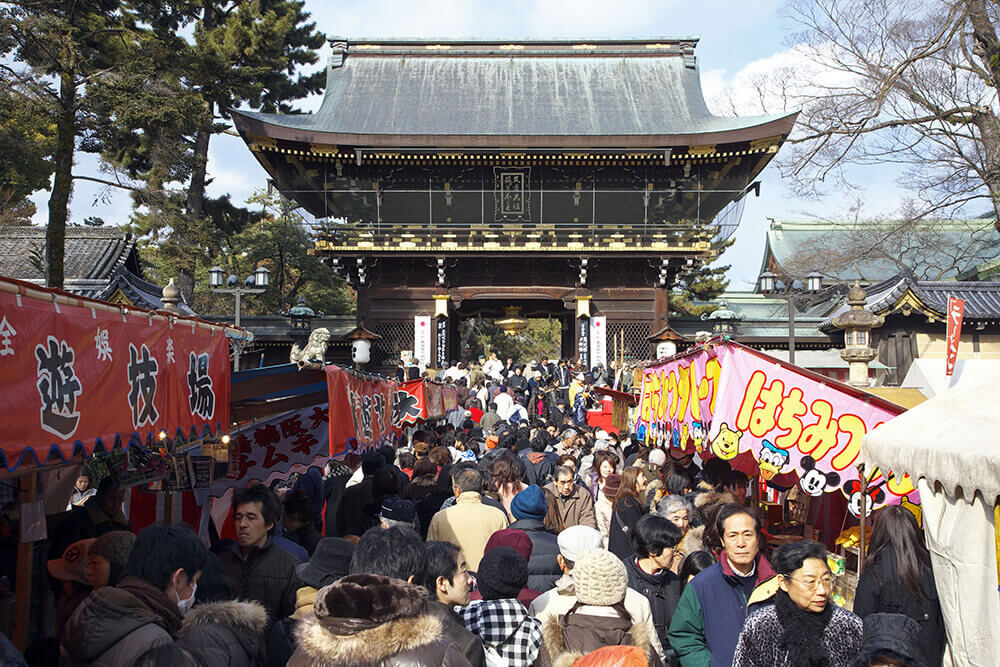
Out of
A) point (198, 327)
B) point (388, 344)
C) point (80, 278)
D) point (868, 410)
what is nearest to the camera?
point (868, 410)

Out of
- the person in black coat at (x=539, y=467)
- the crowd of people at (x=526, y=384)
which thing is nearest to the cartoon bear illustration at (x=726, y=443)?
the person in black coat at (x=539, y=467)

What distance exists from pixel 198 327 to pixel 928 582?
4.54m

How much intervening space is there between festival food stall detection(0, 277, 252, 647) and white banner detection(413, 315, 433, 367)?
16447mm

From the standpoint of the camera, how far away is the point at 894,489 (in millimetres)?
4520

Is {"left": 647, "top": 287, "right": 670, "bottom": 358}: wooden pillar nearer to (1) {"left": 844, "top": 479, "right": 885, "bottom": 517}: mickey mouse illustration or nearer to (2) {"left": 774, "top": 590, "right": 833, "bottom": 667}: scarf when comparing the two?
(1) {"left": 844, "top": 479, "right": 885, "bottom": 517}: mickey mouse illustration

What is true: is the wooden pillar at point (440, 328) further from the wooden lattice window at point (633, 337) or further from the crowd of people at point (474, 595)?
the crowd of people at point (474, 595)

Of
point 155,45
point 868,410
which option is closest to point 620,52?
point 155,45

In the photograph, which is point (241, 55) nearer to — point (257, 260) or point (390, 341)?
point (257, 260)

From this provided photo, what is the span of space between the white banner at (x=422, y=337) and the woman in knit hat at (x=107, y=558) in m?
18.4

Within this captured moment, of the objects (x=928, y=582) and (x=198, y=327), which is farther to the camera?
(x=198, y=327)

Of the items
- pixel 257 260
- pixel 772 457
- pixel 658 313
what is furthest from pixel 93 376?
pixel 257 260

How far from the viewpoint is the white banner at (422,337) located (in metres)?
22.5

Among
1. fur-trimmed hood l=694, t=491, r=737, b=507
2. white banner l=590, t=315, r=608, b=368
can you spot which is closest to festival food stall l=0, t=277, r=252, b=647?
fur-trimmed hood l=694, t=491, r=737, b=507

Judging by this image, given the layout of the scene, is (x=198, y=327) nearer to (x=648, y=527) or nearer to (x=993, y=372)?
(x=648, y=527)
